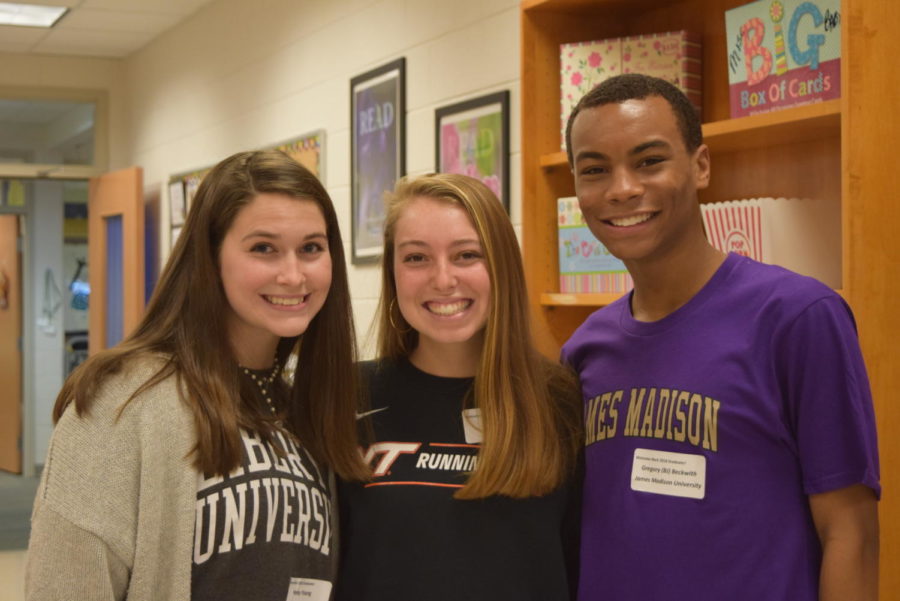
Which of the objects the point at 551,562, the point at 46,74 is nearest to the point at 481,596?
the point at 551,562

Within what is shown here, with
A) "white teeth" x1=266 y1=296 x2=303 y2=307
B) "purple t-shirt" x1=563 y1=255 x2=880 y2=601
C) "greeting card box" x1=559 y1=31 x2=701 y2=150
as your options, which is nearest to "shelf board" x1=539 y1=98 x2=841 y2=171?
"greeting card box" x1=559 y1=31 x2=701 y2=150

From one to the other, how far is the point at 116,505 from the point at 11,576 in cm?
451

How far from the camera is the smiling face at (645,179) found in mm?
1673

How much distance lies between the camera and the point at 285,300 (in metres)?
1.80

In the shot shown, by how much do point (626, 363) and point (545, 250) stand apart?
3.49 ft

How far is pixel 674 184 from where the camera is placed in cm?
167

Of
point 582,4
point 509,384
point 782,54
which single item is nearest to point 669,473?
point 509,384

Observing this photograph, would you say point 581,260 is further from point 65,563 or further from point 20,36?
point 20,36

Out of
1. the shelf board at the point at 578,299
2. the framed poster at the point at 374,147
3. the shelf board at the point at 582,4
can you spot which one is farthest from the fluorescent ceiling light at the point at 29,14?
the shelf board at the point at 578,299

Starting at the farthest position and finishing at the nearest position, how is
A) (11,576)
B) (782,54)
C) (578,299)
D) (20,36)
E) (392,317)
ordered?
(20,36) → (11,576) → (578,299) → (782,54) → (392,317)

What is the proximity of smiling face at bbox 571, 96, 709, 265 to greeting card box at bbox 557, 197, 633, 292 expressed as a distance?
2.84 feet

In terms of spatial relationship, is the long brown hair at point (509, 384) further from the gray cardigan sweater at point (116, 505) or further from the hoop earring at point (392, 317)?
the gray cardigan sweater at point (116, 505)

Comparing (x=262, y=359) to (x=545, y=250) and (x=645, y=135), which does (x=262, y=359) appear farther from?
(x=545, y=250)

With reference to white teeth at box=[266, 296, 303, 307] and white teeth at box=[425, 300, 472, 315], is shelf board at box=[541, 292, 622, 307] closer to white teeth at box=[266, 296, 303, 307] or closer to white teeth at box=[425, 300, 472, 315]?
white teeth at box=[425, 300, 472, 315]
